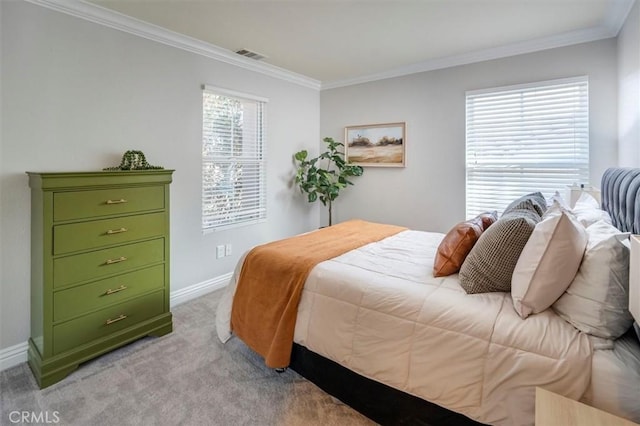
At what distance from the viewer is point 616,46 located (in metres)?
2.75

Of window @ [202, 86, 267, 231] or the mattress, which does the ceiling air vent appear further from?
the mattress

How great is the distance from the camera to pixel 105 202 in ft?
7.33

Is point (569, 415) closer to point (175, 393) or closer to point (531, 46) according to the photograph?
→ point (175, 393)

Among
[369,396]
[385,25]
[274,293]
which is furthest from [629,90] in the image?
[274,293]

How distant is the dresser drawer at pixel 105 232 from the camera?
2053 mm

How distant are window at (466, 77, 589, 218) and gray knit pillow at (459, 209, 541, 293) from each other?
1979mm

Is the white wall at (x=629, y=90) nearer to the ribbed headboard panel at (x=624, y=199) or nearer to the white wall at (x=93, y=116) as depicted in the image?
the ribbed headboard panel at (x=624, y=199)

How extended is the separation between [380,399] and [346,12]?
265cm

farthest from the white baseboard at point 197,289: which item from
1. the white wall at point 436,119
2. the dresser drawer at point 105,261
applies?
the white wall at point 436,119

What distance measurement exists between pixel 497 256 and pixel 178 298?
9.19 ft

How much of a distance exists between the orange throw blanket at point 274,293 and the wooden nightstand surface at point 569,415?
49.1 inches

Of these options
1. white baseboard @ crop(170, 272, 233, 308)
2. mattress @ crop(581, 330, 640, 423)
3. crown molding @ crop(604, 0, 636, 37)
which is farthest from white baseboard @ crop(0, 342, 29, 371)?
crown molding @ crop(604, 0, 636, 37)


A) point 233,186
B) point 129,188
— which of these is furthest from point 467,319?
point 233,186

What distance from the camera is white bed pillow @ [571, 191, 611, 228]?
1.75m
